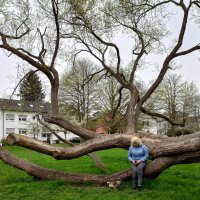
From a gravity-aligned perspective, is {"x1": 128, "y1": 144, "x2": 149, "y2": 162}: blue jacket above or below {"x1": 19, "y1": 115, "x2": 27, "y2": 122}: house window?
below

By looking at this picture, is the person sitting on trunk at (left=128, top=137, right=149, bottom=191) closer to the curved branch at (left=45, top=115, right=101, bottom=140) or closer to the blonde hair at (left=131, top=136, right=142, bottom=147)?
the blonde hair at (left=131, top=136, right=142, bottom=147)

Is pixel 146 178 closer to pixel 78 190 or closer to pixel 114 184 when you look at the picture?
pixel 114 184

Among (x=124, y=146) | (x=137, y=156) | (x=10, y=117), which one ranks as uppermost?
(x=10, y=117)

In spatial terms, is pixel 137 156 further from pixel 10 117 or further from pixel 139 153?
pixel 10 117

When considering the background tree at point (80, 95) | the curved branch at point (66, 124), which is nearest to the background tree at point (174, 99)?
the background tree at point (80, 95)

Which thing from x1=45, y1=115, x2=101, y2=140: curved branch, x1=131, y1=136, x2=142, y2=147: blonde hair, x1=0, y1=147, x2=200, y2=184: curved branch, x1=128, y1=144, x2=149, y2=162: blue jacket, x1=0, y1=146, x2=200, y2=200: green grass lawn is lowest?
x1=0, y1=146, x2=200, y2=200: green grass lawn

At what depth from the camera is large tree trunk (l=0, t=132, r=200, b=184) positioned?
442 inches

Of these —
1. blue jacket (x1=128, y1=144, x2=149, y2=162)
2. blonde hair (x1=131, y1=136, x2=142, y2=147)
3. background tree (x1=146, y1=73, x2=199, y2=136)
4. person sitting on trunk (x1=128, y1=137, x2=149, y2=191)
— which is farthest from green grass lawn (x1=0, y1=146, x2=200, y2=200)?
background tree (x1=146, y1=73, x2=199, y2=136)

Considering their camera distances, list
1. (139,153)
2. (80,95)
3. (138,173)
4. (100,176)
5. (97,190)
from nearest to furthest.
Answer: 1. (97,190)
2. (138,173)
3. (139,153)
4. (100,176)
5. (80,95)

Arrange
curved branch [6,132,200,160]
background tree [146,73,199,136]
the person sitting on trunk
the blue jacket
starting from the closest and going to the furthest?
curved branch [6,132,200,160]
the person sitting on trunk
the blue jacket
background tree [146,73,199,136]

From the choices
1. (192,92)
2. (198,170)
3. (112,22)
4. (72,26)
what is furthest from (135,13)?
(192,92)

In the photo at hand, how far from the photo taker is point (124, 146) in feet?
41.3

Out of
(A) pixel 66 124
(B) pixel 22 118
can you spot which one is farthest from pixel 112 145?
(B) pixel 22 118

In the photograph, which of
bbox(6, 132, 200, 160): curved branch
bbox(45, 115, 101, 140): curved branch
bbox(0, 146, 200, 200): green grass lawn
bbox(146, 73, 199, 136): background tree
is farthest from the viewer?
bbox(146, 73, 199, 136): background tree
